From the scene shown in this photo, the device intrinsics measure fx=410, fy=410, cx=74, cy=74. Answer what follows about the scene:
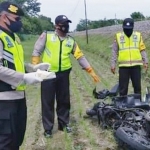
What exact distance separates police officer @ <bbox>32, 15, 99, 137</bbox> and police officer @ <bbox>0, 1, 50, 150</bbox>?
2.24m

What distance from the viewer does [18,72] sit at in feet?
12.7

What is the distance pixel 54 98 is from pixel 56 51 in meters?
0.79

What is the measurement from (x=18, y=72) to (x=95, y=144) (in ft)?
8.53

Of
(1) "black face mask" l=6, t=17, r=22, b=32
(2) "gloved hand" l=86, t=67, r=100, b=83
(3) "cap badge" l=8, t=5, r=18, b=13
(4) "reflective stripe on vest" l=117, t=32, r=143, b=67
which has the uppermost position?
(3) "cap badge" l=8, t=5, r=18, b=13

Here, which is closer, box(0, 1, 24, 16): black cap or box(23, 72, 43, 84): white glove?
box(23, 72, 43, 84): white glove

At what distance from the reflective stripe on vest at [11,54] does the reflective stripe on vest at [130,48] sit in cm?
413

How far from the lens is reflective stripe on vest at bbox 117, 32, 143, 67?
789 cm

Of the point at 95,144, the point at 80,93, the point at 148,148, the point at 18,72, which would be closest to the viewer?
the point at 18,72

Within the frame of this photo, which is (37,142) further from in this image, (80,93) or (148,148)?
(80,93)

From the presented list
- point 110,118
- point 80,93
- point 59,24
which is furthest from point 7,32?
point 80,93

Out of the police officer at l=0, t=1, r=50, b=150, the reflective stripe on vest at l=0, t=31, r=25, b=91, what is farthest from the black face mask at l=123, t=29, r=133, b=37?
the reflective stripe on vest at l=0, t=31, r=25, b=91

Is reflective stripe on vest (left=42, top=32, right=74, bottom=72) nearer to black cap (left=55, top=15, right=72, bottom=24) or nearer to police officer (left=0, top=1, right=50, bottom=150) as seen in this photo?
black cap (left=55, top=15, right=72, bottom=24)

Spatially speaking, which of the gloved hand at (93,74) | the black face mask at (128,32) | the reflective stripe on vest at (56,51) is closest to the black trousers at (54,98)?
the reflective stripe on vest at (56,51)

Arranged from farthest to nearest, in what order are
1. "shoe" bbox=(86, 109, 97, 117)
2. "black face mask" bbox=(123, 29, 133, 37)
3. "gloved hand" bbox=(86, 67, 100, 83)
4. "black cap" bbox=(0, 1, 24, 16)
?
"black face mask" bbox=(123, 29, 133, 37), "shoe" bbox=(86, 109, 97, 117), "gloved hand" bbox=(86, 67, 100, 83), "black cap" bbox=(0, 1, 24, 16)
